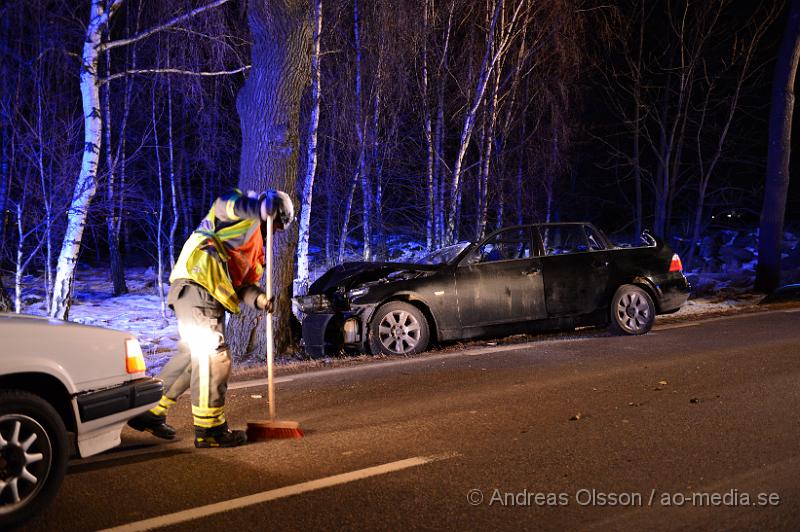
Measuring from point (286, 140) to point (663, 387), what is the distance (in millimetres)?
5802

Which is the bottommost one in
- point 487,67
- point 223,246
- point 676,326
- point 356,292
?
point 676,326

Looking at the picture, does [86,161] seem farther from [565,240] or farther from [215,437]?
[215,437]

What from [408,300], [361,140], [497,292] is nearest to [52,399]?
[408,300]

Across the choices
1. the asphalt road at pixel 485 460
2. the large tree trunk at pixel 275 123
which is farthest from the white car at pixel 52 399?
the large tree trunk at pixel 275 123

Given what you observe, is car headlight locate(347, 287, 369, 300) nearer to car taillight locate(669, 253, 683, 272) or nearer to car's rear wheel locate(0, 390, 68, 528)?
car taillight locate(669, 253, 683, 272)

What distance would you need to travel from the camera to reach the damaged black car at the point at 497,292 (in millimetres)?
9172

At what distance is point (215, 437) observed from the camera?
5.09m

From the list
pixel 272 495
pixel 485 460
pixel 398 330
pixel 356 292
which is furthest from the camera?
pixel 398 330

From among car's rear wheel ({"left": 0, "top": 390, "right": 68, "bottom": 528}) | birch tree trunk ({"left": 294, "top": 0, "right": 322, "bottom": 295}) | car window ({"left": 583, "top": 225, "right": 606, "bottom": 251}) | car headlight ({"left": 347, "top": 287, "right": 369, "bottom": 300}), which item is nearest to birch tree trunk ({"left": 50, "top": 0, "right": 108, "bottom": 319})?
birch tree trunk ({"left": 294, "top": 0, "right": 322, "bottom": 295})

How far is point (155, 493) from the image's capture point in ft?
13.9

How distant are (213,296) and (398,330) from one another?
173 inches

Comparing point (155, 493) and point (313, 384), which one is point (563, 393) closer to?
point (313, 384)

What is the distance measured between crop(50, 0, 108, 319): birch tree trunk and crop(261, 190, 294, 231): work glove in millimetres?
7167

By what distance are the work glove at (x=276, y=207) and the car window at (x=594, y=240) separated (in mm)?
6231
